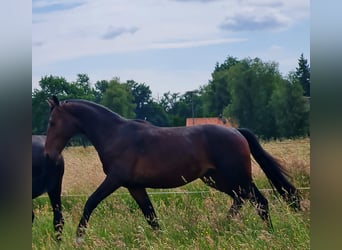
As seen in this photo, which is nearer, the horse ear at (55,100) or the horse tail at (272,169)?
the horse tail at (272,169)

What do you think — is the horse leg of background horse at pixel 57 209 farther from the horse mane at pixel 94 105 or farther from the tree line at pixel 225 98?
the horse mane at pixel 94 105

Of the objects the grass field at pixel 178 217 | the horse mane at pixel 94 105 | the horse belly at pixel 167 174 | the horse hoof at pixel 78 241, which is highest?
the horse mane at pixel 94 105

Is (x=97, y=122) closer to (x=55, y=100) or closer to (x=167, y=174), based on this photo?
(x=55, y=100)

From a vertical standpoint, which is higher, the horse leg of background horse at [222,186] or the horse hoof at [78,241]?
the horse leg of background horse at [222,186]

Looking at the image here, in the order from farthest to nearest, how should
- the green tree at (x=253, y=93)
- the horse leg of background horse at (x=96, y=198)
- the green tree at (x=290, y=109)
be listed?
the horse leg of background horse at (x=96, y=198) → the green tree at (x=253, y=93) → the green tree at (x=290, y=109)

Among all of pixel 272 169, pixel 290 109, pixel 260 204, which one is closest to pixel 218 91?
pixel 290 109

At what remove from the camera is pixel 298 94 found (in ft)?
8.20

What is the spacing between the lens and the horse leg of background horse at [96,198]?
298 cm

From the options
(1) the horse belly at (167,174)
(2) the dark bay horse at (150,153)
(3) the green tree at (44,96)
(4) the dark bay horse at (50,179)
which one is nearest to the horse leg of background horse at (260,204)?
(2) the dark bay horse at (150,153)

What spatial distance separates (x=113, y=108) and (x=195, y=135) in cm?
56

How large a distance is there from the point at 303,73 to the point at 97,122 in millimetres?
1360

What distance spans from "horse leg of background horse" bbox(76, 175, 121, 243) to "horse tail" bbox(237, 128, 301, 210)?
89 centimetres

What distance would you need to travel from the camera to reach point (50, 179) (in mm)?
3031

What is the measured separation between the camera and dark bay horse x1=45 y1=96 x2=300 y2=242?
2893 mm
